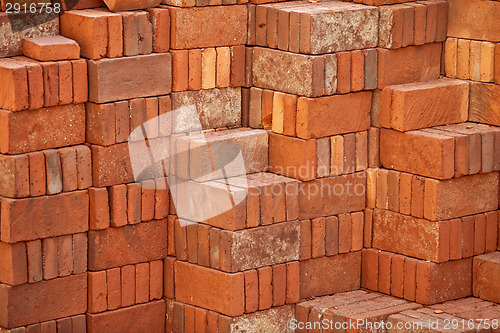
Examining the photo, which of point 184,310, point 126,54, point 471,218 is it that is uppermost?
point 126,54

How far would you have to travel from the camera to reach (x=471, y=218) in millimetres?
8438

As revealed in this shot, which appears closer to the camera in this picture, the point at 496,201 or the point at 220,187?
the point at 220,187

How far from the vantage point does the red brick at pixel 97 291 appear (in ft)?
26.2

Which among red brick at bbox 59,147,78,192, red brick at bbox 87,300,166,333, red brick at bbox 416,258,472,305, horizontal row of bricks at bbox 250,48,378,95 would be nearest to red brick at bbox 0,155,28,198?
red brick at bbox 59,147,78,192

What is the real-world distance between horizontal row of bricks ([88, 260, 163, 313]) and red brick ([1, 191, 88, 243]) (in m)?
0.43

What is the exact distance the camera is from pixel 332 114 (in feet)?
27.0

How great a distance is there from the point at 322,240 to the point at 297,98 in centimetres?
115

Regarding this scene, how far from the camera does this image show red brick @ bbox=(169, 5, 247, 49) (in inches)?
315

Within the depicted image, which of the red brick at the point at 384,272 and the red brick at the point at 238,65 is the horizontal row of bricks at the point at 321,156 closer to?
the red brick at the point at 238,65

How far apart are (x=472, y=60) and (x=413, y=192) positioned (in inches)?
45.5

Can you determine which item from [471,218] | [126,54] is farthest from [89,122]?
→ [471,218]

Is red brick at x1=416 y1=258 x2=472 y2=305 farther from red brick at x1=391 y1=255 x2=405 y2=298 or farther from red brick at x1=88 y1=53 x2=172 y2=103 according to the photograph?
red brick at x1=88 y1=53 x2=172 y2=103

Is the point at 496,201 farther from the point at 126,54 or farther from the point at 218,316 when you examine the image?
the point at 126,54

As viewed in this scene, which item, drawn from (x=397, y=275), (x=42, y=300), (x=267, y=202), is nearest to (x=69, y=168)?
(x=42, y=300)
